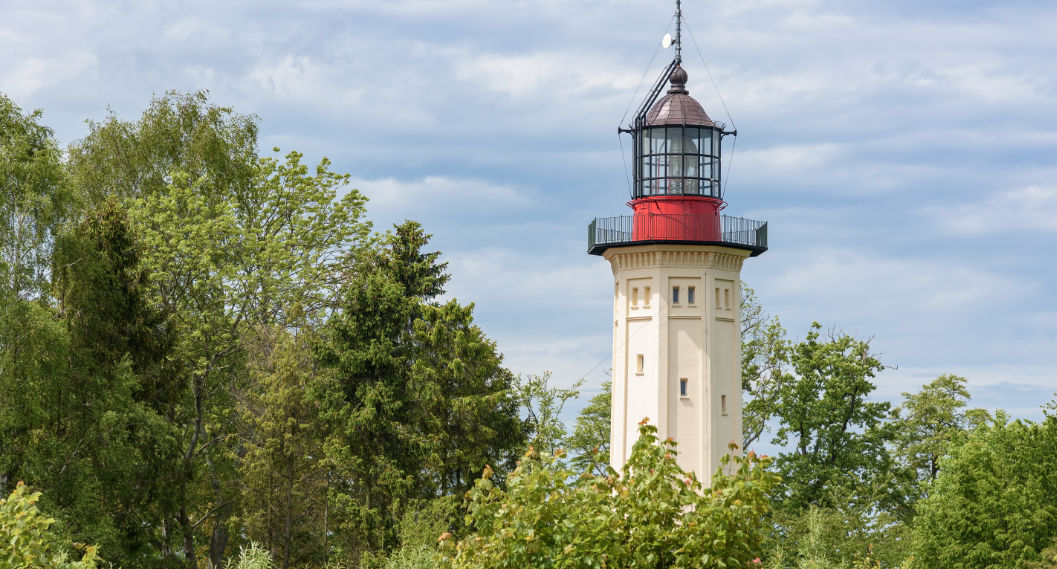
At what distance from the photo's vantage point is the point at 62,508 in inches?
1203

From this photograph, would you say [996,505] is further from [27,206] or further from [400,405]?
[27,206]

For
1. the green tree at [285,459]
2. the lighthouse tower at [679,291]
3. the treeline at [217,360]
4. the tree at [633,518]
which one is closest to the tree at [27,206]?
the treeline at [217,360]

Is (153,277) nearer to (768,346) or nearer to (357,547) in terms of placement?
(357,547)

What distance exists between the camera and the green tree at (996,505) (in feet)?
113

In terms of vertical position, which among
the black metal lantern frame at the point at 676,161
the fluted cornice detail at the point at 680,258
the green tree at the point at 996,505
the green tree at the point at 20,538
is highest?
the black metal lantern frame at the point at 676,161

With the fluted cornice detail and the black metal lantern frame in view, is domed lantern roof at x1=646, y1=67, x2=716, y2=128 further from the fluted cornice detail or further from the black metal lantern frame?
the fluted cornice detail

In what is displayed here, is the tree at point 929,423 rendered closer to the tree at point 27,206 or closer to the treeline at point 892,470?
the treeline at point 892,470

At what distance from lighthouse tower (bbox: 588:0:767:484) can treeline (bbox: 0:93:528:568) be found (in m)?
5.81

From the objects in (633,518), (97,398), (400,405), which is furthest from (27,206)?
(633,518)

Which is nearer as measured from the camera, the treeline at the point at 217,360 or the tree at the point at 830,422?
the treeline at the point at 217,360

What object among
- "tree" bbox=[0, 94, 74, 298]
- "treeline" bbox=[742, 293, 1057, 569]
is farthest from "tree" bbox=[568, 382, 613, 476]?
"tree" bbox=[0, 94, 74, 298]

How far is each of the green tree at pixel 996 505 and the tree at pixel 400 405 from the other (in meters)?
13.4

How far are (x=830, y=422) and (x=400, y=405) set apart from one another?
16.6 metres

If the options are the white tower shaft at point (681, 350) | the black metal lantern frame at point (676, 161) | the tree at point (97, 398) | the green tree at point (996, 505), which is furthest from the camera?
the black metal lantern frame at point (676, 161)
